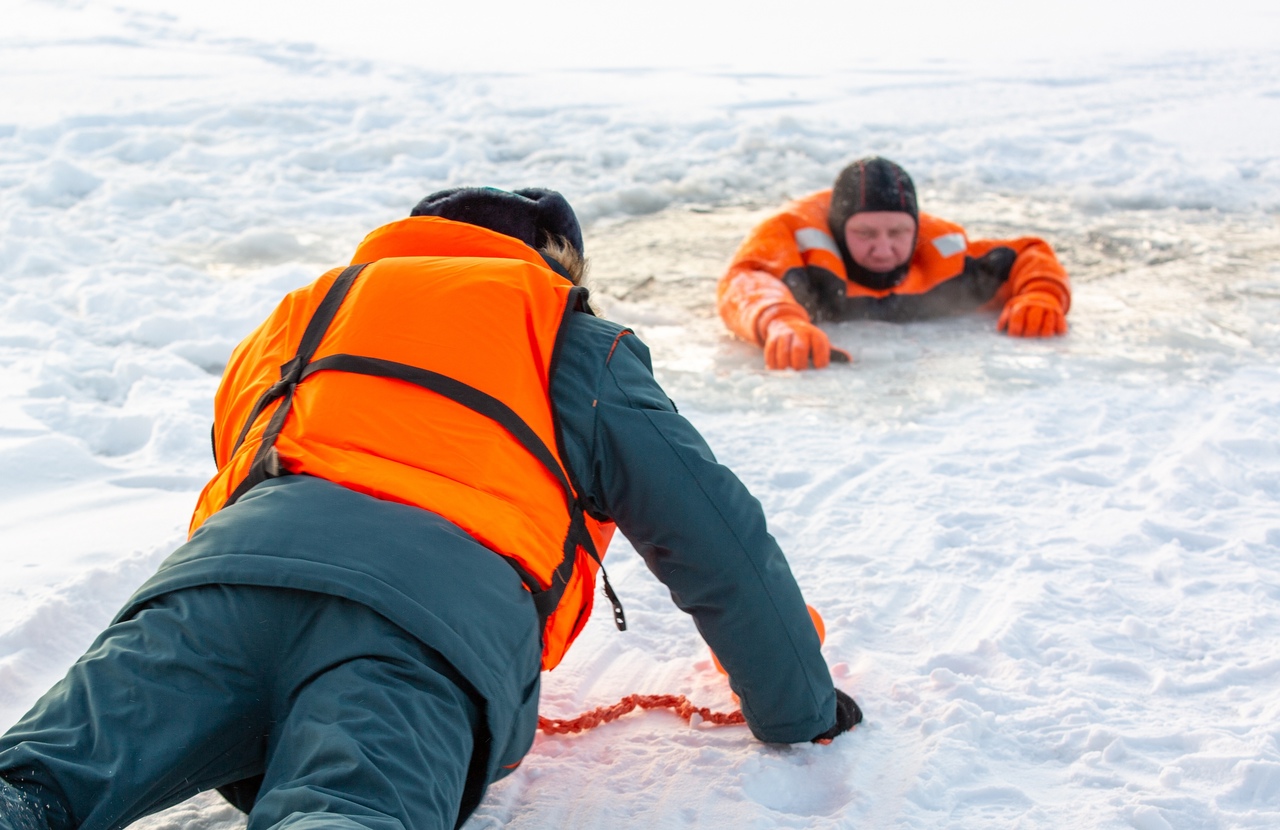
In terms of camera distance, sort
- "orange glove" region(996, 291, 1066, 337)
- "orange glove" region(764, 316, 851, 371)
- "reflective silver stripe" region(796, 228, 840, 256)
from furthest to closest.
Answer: "reflective silver stripe" region(796, 228, 840, 256), "orange glove" region(996, 291, 1066, 337), "orange glove" region(764, 316, 851, 371)

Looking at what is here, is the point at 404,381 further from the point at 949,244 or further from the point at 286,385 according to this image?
the point at 949,244

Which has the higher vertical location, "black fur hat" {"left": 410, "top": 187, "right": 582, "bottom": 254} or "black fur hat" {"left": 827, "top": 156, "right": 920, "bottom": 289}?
"black fur hat" {"left": 410, "top": 187, "right": 582, "bottom": 254}

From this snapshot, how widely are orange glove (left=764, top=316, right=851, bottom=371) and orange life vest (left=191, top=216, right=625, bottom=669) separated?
96.1 inches

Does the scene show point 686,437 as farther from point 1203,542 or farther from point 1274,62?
point 1274,62

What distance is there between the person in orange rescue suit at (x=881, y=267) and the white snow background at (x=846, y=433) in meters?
0.16

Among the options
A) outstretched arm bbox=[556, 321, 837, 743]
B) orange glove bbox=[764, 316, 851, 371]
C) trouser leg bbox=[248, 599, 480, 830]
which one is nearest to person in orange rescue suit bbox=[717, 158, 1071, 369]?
orange glove bbox=[764, 316, 851, 371]

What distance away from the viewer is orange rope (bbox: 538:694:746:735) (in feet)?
6.60

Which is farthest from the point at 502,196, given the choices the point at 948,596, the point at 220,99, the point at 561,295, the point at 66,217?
the point at 220,99

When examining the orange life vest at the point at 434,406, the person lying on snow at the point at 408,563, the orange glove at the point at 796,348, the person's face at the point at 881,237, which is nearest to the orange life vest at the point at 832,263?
the person's face at the point at 881,237

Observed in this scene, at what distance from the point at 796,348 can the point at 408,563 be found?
2910 millimetres

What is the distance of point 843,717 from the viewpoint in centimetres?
196

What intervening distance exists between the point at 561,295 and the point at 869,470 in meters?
1.68

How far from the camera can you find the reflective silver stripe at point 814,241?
4.82 metres

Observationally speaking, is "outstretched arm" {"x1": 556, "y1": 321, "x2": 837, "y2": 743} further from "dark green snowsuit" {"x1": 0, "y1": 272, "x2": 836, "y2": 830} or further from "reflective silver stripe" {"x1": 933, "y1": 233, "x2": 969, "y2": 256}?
"reflective silver stripe" {"x1": 933, "y1": 233, "x2": 969, "y2": 256}
